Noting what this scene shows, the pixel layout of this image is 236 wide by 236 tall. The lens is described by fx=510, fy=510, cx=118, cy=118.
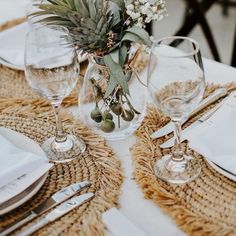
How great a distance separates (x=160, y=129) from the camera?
90cm

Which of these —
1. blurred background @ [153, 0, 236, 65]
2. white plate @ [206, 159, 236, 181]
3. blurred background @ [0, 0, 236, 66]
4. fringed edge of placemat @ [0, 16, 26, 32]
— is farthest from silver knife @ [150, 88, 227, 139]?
blurred background @ [153, 0, 236, 65]

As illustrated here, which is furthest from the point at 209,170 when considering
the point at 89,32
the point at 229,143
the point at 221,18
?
the point at 221,18

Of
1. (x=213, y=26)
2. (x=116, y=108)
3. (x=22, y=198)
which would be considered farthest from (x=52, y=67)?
(x=213, y=26)

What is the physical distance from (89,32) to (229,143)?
289 mm

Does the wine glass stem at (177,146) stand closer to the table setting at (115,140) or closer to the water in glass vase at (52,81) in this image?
the table setting at (115,140)

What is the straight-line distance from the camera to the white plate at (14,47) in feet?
3.73

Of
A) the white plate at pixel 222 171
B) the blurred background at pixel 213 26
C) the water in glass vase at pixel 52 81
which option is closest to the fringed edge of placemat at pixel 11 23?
the water in glass vase at pixel 52 81

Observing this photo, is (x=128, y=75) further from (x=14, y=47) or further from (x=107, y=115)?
(x=14, y=47)

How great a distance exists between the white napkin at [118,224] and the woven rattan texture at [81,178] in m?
0.01

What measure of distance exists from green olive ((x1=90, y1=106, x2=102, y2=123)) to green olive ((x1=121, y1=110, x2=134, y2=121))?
0.04m

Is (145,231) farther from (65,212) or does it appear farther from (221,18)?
(221,18)

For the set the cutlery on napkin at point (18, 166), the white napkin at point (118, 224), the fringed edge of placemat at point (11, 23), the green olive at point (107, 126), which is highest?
the cutlery on napkin at point (18, 166)

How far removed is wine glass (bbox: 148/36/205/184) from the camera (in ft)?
2.43

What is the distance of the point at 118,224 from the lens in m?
0.70
